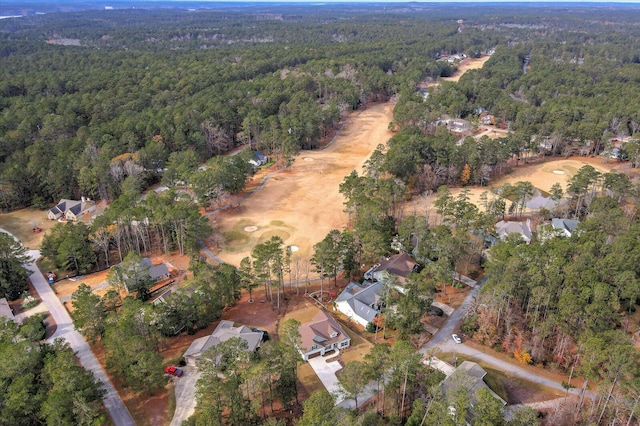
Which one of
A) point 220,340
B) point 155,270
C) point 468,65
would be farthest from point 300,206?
point 468,65

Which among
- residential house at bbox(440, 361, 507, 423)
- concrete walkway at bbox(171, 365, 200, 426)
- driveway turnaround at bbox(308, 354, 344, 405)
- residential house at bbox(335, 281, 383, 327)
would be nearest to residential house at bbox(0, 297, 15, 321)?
concrete walkway at bbox(171, 365, 200, 426)

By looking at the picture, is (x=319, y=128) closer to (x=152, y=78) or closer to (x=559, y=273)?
(x=152, y=78)

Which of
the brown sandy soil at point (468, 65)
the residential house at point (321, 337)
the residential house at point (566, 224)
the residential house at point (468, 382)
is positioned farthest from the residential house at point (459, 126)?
the residential house at point (468, 382)

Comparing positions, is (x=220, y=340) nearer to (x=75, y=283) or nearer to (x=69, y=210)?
(x=75, y=283)

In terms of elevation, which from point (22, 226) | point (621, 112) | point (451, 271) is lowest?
point (22, 226)

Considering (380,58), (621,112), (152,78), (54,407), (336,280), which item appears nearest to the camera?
(54,407)

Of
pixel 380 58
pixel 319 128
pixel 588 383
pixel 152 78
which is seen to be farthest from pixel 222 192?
pixel 380 58

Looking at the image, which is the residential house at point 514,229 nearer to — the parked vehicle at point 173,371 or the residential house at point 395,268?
the residential house at point 395,268
